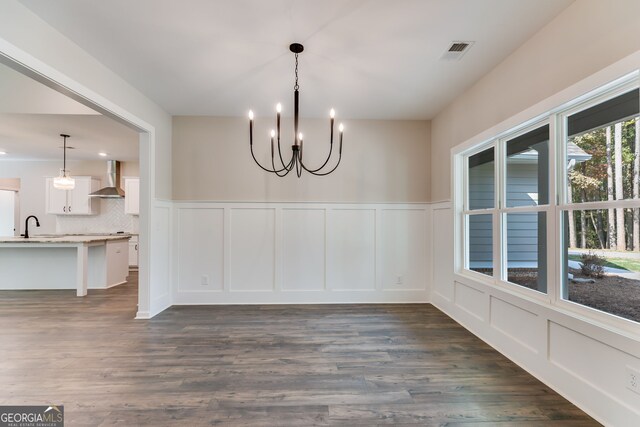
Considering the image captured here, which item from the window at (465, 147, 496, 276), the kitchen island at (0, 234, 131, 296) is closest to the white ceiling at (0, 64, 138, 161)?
the kitchen island at (0, 234, 131, 296)

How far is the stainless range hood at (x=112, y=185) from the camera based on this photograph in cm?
650

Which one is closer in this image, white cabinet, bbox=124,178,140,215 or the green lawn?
the green lawn

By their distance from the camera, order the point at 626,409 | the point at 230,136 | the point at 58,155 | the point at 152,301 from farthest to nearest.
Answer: the point at 58,155 < the point at 230,136 < the point at 152,301 < the point at 626,409

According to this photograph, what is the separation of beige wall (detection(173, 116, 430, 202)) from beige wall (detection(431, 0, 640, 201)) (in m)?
0.90

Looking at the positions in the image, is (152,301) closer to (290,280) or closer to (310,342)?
(290,280)

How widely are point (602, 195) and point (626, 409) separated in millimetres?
1209

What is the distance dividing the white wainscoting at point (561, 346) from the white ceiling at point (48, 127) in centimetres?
515

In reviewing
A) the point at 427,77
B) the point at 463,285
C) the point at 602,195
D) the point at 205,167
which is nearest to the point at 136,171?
the point at 205,167

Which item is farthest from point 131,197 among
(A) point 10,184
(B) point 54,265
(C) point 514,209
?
(C) point 514,209

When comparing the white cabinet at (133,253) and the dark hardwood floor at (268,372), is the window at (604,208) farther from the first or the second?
the white cabinet at (133,253)

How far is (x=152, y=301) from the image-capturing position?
3438 millimetres

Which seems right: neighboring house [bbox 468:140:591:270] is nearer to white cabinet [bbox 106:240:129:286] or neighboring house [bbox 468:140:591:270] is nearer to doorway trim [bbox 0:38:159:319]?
doorway trim [bbox 0:38:159:319]

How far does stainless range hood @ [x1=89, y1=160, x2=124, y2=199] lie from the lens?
6.50 metres

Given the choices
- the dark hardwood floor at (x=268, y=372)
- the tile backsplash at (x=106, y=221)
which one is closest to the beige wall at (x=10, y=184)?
the tile backsplash at (x=106, y=221)
